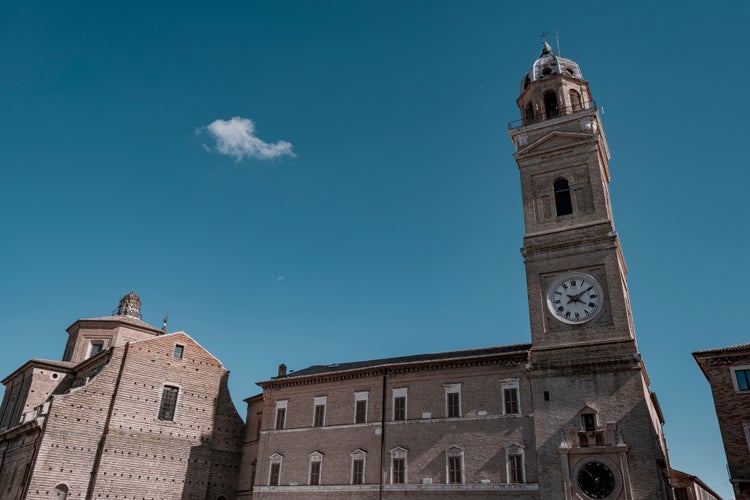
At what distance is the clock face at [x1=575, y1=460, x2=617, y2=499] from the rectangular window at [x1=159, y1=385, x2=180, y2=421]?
23995 millimetres

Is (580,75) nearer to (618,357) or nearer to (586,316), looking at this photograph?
(586,316)

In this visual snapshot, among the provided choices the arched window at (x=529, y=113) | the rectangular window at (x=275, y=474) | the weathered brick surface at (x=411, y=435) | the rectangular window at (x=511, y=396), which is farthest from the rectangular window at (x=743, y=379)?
the rectangular window at (x=275, y=474)

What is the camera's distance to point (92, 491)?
3098 cm

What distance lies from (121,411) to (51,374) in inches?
385

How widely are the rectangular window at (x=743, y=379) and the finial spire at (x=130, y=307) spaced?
4073cm

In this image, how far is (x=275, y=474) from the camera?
106 ft

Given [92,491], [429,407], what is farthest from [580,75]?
[92,491]

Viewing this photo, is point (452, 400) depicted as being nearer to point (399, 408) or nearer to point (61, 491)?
point (399, 408)

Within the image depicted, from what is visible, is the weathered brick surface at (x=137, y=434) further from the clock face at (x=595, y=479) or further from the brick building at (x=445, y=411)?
the clock face at (x=595, y=479)

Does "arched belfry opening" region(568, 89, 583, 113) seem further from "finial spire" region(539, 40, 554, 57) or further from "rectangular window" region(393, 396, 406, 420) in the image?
"rectangular window" region(393, 396, 406, 420)

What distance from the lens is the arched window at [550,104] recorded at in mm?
32584

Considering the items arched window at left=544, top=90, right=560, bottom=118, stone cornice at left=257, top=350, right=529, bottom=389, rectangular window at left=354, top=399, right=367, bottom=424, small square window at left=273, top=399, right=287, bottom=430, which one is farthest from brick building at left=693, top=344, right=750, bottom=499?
small square window at left=273, top=399, right=287, bottom=430

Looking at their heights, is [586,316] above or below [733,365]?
above

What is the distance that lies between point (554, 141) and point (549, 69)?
16.5ft
